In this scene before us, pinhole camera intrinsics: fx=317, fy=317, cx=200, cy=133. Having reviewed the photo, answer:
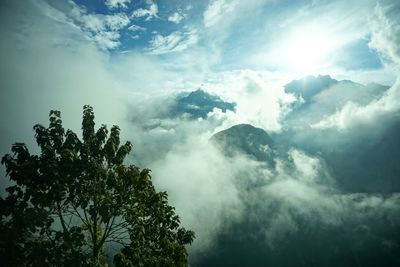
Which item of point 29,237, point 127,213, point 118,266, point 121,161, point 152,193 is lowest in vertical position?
point 118,266

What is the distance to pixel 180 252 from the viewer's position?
16234 millimetres

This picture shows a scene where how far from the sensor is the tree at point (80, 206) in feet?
44.1

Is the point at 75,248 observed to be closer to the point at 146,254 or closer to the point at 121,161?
the point at 146,254

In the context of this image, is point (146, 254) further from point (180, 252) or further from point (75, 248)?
point (75, 248)

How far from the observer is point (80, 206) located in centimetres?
1551

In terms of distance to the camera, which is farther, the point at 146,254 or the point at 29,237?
the point at 146,254

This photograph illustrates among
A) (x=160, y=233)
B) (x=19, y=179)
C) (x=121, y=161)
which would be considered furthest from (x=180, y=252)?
(x=19, y=179)

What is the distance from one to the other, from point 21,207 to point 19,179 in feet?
4.04

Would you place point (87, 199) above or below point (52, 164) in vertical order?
below

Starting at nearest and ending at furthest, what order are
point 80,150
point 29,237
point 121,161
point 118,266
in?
point 29,237 < point 118,266 < point 80,150 < point 121,161

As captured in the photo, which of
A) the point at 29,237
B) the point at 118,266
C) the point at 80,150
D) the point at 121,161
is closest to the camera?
the point at 29,237

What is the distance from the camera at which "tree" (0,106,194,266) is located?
44.1ft

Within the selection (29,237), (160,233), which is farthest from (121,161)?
(29,237)

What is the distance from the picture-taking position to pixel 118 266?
47.7ft
